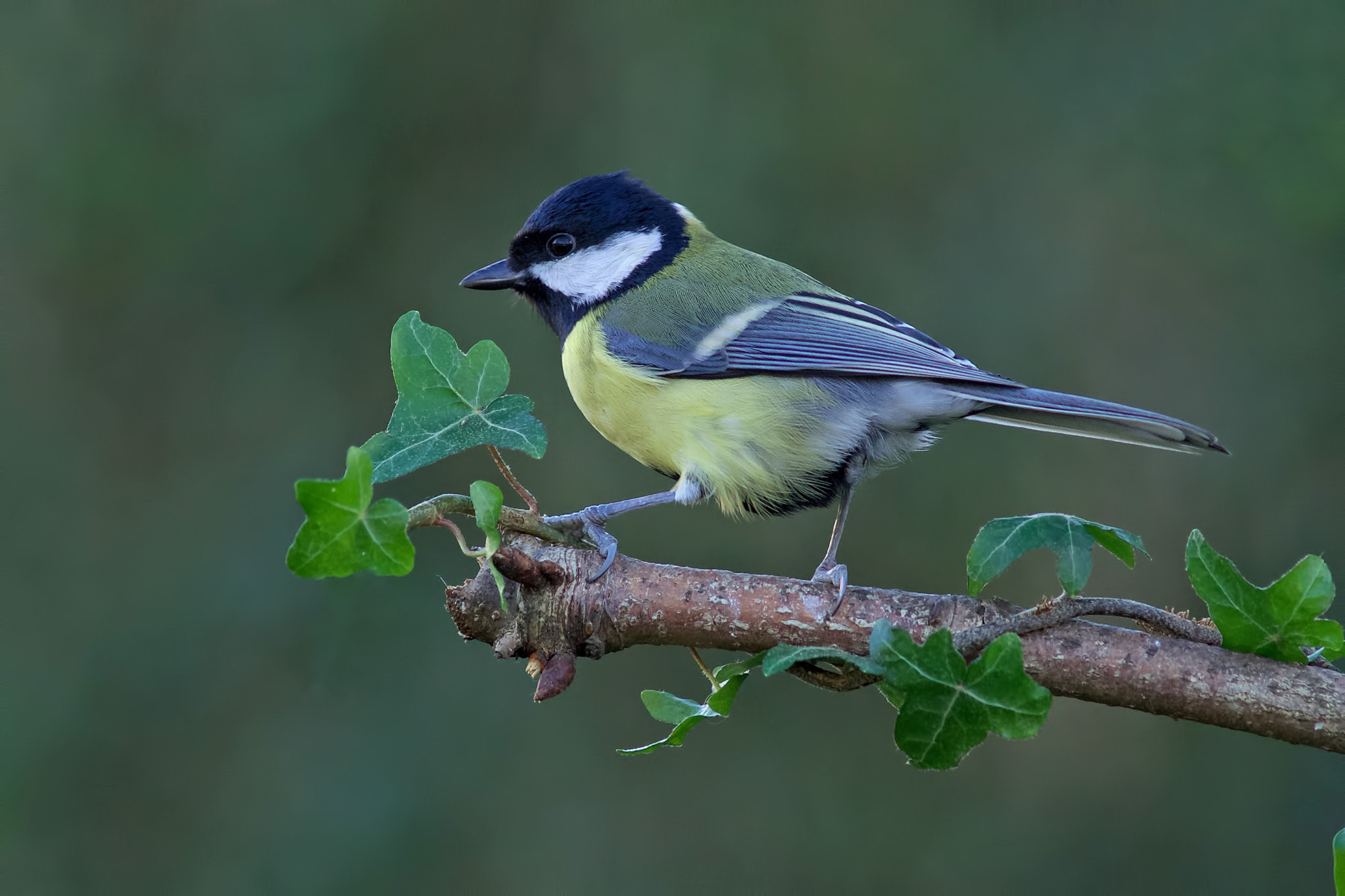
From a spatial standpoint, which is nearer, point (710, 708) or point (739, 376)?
point (710, 708)

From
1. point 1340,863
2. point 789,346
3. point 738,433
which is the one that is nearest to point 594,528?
point 738,433

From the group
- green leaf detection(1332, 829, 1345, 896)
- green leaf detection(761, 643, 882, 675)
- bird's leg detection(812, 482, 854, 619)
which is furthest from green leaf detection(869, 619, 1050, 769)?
green leaf detection(1332, 829, 1345, 896)

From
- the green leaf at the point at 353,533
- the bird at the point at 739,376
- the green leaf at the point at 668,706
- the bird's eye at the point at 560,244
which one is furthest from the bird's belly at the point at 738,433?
the green leaf at the point at 353,533

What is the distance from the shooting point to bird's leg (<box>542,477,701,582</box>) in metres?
1.71

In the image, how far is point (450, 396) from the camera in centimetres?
151

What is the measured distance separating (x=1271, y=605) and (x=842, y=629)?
535 millimetres

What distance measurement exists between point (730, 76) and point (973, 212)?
1.10 metres

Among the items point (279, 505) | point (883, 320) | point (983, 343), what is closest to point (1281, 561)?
point (983, 343)

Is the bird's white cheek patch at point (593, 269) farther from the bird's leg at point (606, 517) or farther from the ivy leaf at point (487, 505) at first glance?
the ivy leaf at point (487, 505)

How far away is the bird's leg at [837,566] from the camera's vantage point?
1.59 m

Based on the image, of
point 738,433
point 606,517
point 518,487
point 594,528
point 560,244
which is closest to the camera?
point 518,487

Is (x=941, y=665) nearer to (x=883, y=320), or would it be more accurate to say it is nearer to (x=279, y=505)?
(x=883, y=320)

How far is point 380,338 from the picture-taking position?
4297 mm

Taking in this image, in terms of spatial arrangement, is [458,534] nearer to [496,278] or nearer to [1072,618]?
[1072,618]
